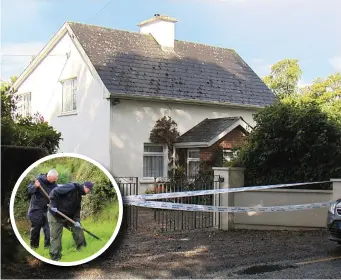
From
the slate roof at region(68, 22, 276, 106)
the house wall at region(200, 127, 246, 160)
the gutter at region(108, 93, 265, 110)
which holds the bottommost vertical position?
the house wall at region(200, 127, 246, 160)

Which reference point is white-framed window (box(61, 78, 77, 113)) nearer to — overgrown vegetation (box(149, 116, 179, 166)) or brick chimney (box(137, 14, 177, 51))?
overgrown vegetation (box(149, 116, 179, 166))

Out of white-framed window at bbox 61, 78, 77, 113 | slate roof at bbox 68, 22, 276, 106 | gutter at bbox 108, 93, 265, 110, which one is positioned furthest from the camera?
white-framed window at bbox 61, 78, 77, 113

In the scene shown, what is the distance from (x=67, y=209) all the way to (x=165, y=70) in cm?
1617

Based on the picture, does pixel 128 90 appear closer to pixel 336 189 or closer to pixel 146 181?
pixel 146 181

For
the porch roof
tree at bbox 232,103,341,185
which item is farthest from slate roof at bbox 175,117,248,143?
tree at bbox 232,103,341,185

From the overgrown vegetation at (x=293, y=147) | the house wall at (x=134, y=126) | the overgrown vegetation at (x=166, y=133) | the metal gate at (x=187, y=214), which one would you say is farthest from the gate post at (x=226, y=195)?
the overgrown vegetation at (x=166, y=133)

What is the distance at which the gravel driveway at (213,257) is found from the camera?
662 cm

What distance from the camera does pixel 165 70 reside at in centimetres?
2016

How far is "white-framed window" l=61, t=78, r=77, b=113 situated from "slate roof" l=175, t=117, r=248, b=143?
4.39 meters

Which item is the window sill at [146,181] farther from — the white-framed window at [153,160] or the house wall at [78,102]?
the house wall at [78,102]

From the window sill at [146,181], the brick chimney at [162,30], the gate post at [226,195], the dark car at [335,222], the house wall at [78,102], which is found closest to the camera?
the dark car at [335,222]

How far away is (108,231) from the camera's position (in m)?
4.42

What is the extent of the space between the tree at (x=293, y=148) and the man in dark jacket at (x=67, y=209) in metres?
7.79

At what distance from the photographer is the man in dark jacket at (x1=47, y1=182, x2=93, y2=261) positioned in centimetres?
432
